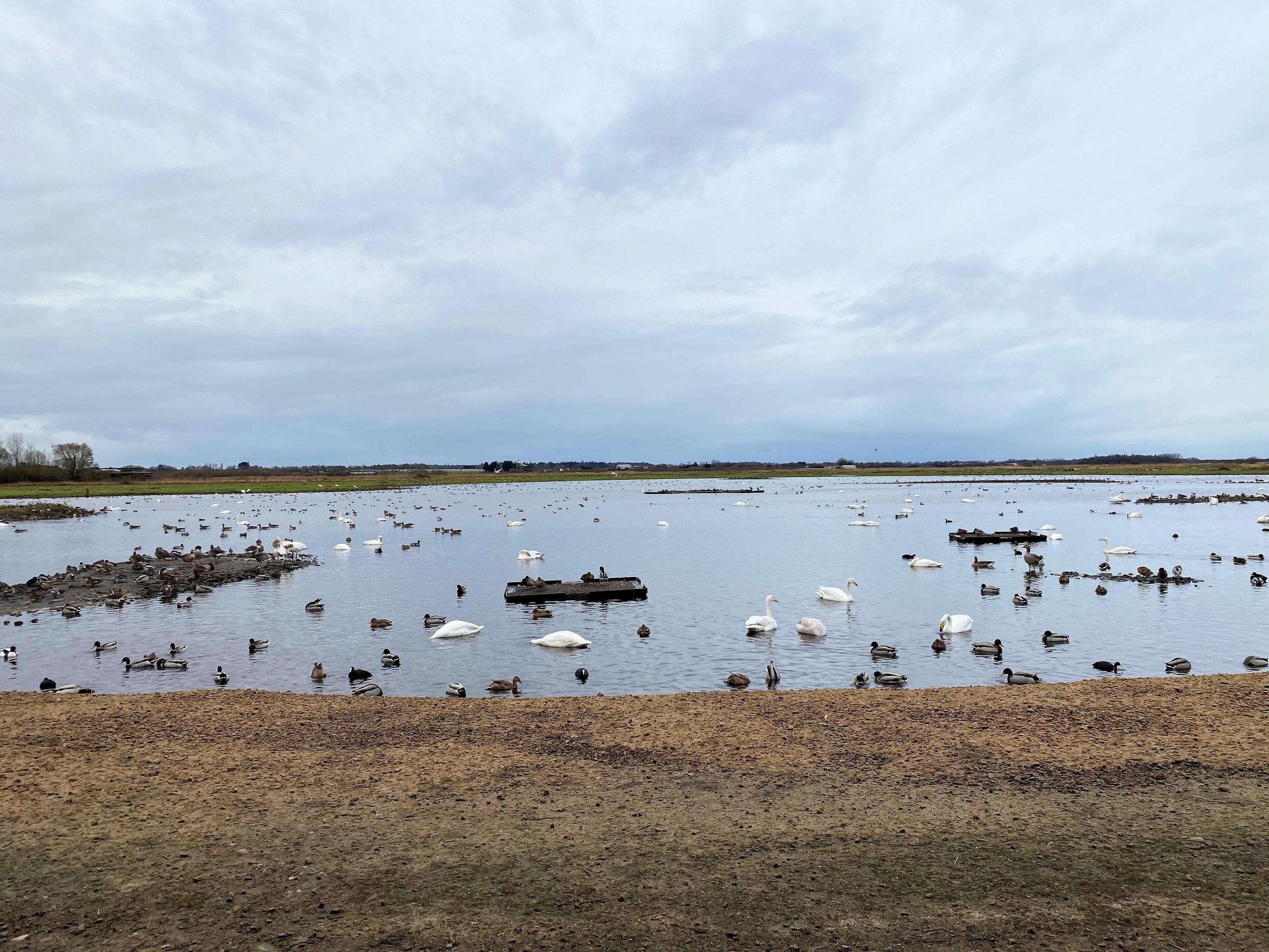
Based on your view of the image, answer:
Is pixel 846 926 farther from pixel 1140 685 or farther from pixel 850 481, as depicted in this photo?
pixel 850 481

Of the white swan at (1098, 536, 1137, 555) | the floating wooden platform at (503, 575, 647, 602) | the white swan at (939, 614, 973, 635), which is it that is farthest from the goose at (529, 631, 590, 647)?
the white swan at (1098, 536, 1137, 555)

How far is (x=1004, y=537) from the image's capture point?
47.8m

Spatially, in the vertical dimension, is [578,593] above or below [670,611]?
above

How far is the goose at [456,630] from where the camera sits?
2195 cm

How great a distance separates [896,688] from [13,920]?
13132 millimetres

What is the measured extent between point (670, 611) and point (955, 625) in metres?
8.50

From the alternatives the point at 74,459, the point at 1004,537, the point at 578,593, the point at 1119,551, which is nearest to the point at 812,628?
the point at 578,593

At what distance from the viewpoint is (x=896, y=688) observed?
15.4 metres

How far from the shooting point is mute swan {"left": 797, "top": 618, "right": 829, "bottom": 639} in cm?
2147

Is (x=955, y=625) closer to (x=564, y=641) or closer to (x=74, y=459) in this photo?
(x=564, y=641)

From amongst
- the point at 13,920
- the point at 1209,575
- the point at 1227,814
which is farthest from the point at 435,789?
the point at 1209,575

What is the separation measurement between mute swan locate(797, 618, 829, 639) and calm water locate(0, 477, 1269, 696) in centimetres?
28

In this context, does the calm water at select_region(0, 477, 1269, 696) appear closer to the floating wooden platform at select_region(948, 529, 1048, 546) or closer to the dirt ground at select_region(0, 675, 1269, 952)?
the floating wooden platform at select_region(948, 529, 1048, 546)

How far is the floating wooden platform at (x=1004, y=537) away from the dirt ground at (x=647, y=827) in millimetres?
35967
